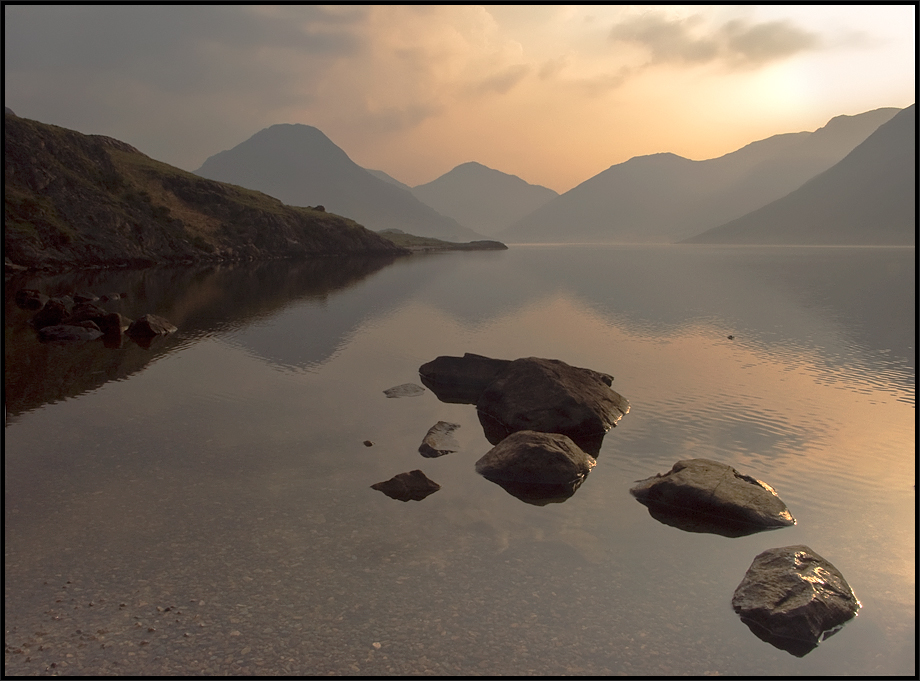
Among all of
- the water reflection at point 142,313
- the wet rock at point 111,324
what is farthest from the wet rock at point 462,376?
the wet rock at point 111,324

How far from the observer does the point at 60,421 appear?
84.1 feet

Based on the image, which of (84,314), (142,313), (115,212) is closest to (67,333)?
(84,314)

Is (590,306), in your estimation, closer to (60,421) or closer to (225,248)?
(60,421)

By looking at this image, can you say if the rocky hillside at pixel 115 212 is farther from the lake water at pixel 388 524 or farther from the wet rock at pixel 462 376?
the wet rock at pixel 462 376

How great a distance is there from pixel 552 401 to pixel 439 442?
222 inches

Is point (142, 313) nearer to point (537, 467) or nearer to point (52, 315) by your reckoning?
point (52, 315)

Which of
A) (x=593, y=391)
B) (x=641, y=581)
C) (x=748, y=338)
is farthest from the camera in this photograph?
(x=748, y=338)

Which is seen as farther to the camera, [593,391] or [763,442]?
[593,391]

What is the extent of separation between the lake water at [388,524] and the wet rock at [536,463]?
78cm

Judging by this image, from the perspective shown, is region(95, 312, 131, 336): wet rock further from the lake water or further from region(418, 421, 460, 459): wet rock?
region(418, 421, 460, 459): wet rock

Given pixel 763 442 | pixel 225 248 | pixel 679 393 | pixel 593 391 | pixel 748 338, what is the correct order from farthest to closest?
pixel 225 248 < pixel 748 338 < pixel 679 393 < pixel 593 391 < pixel 763 442

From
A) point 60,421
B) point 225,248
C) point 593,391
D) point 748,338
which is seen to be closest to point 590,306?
point 748,338

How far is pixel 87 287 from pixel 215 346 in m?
47.6

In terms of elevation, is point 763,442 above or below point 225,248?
below
